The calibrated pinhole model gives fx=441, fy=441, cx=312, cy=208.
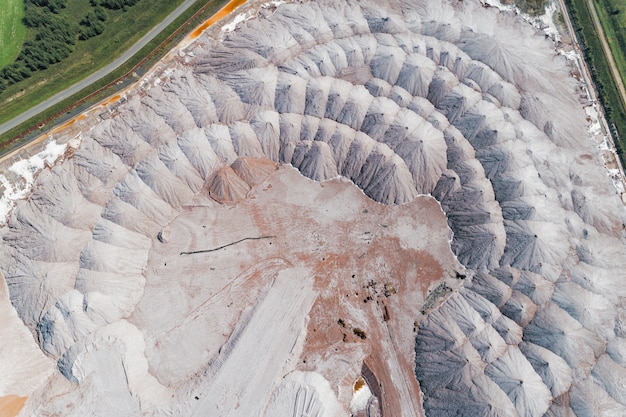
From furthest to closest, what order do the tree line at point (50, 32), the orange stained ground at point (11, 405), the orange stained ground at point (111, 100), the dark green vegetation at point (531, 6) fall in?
the dark green vegetation at point (531, 6) → the tree line at point (50, 32) → the orange stained ground at point (111, 100) → the orange stained ground at point (11, 405)

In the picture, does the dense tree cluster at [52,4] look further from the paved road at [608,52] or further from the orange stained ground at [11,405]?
the paved road at [608,52]

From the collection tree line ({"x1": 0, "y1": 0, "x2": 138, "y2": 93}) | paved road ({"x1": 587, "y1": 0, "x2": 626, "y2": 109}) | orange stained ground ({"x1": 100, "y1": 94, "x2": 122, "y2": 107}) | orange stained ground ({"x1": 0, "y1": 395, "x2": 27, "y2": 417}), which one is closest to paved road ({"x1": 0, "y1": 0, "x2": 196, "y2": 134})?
orange stained ground ({"x1": 100, "y1": 94, "x2": 122, "y2": 107})

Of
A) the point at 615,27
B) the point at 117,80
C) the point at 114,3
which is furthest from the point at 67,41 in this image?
the point at 615,27

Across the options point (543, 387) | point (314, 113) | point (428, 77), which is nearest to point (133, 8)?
point (314, 113)

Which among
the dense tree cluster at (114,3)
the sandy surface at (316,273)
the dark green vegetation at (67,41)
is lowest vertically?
the sandy surface at (316,273)

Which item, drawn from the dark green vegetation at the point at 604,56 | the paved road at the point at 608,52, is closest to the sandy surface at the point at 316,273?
the dark green vegetation at the point at 604,56

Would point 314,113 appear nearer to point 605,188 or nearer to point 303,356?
point 303,356

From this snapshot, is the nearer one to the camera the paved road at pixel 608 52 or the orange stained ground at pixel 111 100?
the orange stained ground at pixel 111 100
